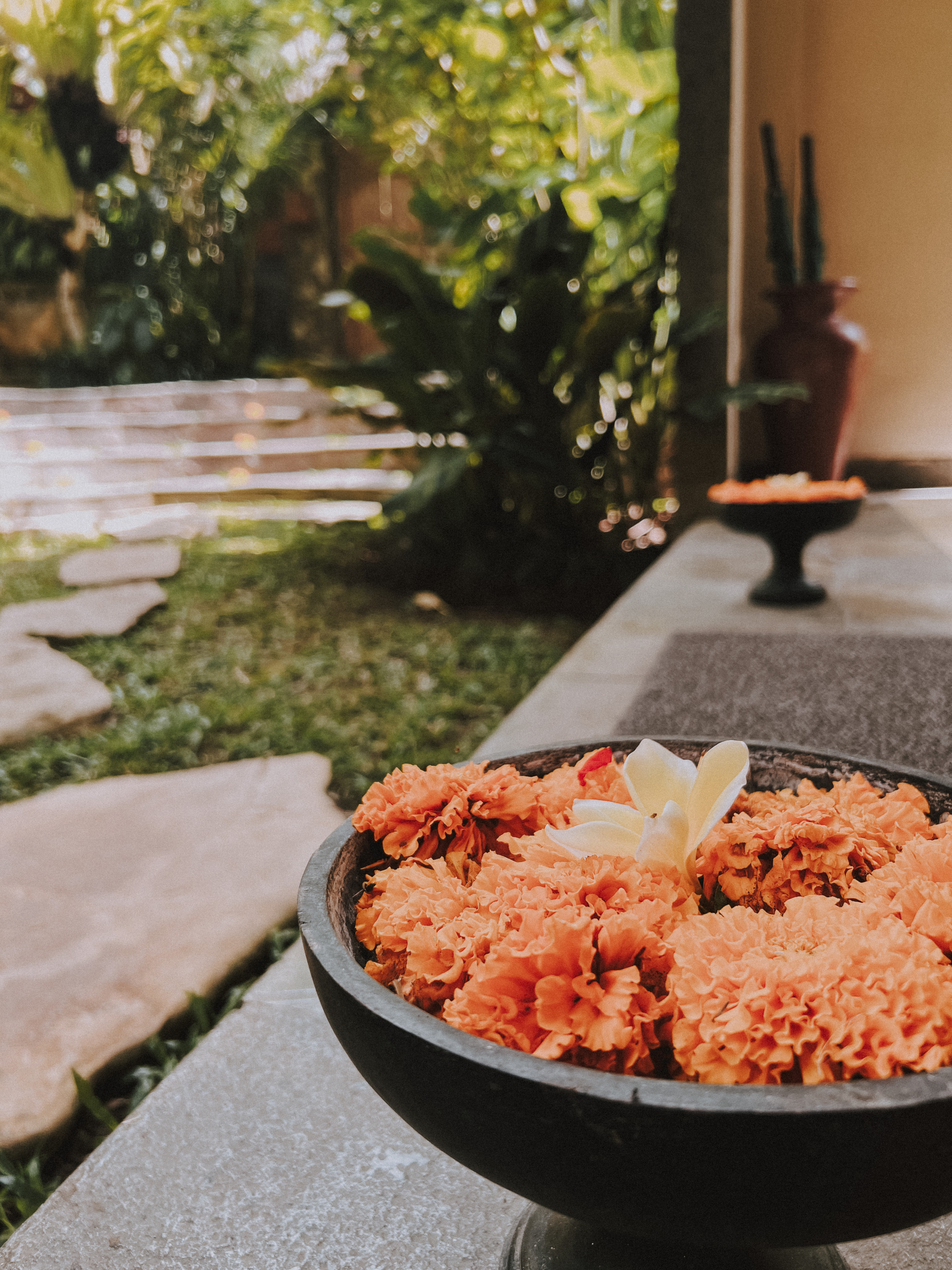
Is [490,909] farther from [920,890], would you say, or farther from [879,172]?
[879,172]

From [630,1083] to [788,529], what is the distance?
180cm

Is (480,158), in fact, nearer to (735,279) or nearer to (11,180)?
(735,279)

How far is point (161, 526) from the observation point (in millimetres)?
4051

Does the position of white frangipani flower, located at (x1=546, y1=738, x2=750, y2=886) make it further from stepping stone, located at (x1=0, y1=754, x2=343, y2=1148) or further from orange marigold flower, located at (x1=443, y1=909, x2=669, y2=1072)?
stepping stone, located at (x1=0, y1=754, x2=343, y2=1148)

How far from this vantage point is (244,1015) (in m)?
0.87

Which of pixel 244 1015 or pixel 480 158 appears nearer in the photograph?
pixel 244 1015

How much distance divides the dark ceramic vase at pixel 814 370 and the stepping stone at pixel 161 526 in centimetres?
228

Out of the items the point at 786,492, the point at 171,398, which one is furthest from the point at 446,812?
the point at 171,398

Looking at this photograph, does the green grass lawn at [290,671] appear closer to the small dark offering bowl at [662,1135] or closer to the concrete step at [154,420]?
the small dark offering bowl at [662,1135]

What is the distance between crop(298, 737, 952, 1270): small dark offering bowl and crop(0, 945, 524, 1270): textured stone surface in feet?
0.80

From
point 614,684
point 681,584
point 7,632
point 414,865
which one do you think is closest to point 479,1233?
point 414,865

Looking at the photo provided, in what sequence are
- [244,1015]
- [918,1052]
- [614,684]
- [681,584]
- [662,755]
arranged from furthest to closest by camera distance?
[681,584] → [614,684] → [244,1015] → [662,755] → [918,1052]

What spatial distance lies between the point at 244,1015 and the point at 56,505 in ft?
14.6

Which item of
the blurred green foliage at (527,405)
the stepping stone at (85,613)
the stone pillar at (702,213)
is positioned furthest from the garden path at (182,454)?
the stone pillar at (702,213)
